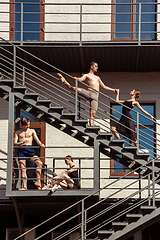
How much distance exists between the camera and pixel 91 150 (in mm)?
15461

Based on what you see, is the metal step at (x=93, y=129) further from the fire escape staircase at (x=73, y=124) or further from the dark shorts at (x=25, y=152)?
the dark shorts at (x=25, y=152)

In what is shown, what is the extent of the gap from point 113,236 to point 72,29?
24.0 ft

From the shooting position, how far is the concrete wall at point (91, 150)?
15.3 metres

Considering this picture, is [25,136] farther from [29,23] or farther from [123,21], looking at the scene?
[123,21]

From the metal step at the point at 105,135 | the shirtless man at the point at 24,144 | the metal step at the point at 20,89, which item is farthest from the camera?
Answer: the shirtless man at the point at 24,144

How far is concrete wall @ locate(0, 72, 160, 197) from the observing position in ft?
50.1

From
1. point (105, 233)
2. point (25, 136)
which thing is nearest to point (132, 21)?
point (25, 136)

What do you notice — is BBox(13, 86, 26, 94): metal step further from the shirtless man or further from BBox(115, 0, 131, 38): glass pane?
BBox(115, 0, 131, 38): glass pane

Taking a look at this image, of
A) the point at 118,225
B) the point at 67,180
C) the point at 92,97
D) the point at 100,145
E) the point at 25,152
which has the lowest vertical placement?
the point at 118,225

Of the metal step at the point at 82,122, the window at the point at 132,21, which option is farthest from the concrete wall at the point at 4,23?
the metal step at the point at 82,122

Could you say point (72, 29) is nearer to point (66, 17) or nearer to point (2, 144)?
point (66, 17)

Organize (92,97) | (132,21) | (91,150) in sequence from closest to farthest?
1. (92,97)
2. (91,150)
3. (132,21)

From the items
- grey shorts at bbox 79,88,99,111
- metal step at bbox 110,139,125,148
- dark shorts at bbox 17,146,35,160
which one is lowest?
dark shorts at bbox 17,146,35,160

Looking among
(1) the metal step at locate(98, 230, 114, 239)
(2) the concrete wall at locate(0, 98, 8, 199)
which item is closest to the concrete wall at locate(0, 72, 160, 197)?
(2) the concrete wall at locate(0, 98, 8, 199)
